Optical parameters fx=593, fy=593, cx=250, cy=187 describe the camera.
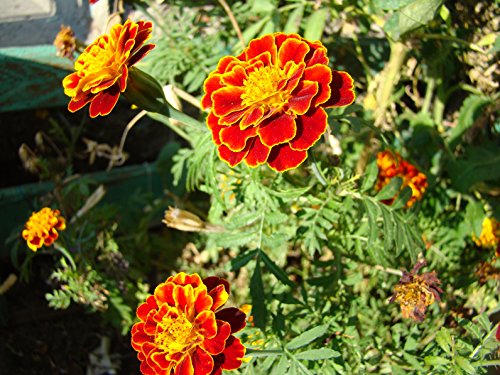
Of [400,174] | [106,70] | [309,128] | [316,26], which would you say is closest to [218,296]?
[309,128]

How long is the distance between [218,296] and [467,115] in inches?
40.7

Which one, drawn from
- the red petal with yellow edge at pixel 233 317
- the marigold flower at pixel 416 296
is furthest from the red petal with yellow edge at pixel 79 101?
the marigold flower at pixel 416 296

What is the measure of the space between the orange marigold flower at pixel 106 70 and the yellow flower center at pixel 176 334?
350mm

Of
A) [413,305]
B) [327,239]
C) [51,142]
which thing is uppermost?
[413,305]

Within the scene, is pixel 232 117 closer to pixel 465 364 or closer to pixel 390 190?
pixel 390 190

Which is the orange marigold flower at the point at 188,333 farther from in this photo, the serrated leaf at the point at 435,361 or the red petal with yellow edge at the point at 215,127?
the serrated leaf at the point at 435,361

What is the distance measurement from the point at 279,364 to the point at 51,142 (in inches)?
47.1

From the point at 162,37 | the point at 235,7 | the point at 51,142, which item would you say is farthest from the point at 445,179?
the point at 51,142

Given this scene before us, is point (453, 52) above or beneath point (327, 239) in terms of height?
above

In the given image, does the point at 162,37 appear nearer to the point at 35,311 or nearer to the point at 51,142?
the point at 51,142

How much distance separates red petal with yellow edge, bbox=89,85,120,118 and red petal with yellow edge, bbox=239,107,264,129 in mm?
219

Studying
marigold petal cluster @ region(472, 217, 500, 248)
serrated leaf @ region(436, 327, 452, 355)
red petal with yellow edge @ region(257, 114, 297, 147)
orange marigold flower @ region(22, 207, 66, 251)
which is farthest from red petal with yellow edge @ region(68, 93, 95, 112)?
marigold petal cluster @ region(472, 217, 500, 248)

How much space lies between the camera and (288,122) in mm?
905

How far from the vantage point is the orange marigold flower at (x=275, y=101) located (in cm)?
90
